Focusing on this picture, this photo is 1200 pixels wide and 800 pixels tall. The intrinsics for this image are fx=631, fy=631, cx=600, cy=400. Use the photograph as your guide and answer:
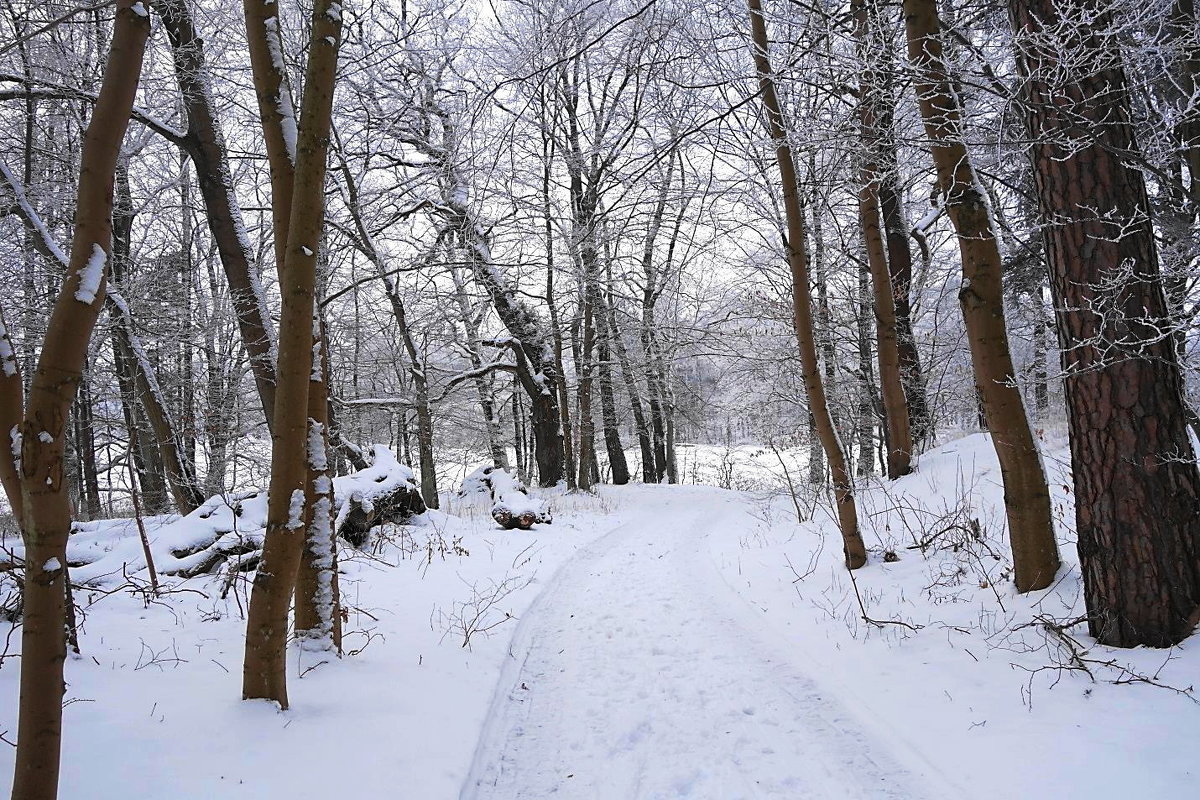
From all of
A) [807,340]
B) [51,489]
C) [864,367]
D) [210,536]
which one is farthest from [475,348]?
[51,489]

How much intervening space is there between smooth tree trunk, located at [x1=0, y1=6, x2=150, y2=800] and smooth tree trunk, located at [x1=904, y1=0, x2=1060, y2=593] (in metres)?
4.82

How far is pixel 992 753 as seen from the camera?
9.76 feet

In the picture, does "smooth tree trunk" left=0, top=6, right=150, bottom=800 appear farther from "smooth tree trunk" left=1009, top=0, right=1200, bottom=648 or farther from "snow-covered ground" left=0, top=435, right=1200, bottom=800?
"smooth tree trunk" left=1009, top=0, right=1200, bottom=648

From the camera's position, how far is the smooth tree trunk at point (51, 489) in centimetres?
198

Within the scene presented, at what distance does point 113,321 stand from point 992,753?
11056mm

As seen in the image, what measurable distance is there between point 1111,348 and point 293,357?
14.0ft

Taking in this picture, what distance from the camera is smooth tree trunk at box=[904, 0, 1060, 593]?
4430 millimetres

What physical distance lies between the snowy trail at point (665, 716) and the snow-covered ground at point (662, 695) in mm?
19


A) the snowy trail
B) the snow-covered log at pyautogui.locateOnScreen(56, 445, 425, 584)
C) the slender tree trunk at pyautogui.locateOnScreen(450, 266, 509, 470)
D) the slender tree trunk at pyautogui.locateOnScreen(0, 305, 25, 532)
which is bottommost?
the snowy trail

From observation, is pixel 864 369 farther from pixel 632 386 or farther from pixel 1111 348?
pixel 1111 348

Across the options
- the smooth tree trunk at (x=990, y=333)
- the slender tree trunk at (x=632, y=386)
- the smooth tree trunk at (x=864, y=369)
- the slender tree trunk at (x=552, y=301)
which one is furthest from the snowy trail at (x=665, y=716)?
the slender tree trunk at (x=632, y=386)

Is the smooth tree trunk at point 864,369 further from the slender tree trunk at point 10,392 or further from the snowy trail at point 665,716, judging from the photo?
the slender tree trunk at point 10,392

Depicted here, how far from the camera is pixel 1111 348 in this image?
11.2ft

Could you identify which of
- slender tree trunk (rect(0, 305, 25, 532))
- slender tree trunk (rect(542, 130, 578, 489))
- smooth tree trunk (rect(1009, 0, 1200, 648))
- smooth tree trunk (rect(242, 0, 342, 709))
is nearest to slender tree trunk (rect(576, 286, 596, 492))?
slender tree trunk (rect(542, 130, 578, 489))
